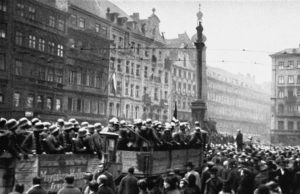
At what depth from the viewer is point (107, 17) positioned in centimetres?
5491

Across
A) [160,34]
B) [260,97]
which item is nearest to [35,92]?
[160,34]

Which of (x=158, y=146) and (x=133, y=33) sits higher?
(x=133, y=33)

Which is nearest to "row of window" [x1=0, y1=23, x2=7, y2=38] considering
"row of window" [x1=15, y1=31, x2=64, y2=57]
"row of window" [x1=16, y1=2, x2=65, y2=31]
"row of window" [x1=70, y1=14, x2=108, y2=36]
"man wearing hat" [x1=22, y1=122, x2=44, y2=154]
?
"row of window" [x1=15, y1=31, x2=64, y2=57]

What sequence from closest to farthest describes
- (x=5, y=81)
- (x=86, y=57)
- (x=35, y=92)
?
1. (x=5, y=81)
2. (x=35, y=92)
3. (x=86, y=57)

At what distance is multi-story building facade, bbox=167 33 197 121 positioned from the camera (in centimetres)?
7325

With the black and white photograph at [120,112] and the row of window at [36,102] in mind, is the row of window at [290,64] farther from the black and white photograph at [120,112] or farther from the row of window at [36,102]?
the row of window at [36,102]

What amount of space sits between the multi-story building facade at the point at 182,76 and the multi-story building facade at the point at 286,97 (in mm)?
14887

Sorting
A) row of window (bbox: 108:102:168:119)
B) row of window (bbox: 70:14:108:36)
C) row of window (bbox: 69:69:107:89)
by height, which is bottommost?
row of window (bbox: 108:102:168:119)

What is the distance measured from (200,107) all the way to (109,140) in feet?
50.5

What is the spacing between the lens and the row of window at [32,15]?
37.6 m

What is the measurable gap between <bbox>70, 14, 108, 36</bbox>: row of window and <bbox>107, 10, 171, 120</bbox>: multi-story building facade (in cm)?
165

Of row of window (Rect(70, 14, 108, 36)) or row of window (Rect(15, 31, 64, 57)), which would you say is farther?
row of window (Rect(70, 14, 108, 36))

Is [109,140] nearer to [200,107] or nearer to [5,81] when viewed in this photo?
[200,107]

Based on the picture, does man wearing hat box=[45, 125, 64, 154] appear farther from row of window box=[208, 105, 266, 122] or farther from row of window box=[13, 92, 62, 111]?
row of window box=[208, 105, 266, 122]
